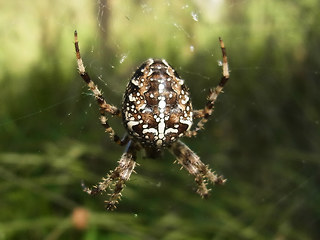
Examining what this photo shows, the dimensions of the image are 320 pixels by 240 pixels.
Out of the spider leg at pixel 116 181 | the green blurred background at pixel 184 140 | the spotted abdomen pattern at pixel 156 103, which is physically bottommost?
the spider leg at pixel 116 181

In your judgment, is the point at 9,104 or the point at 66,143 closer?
the point at 66,143

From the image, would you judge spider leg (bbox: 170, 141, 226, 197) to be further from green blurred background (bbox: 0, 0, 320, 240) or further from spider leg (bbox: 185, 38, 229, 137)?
green blurred background (bbox: 0, 0, 320, 240)

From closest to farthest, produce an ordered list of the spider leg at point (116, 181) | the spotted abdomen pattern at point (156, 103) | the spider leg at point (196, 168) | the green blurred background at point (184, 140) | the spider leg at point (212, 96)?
1. the spotted abdomen pattern at point (156, 103)
2. the spider leg at point (212, 96)
3. the spider leg at point (116, 181)
4. the spider leg at point (196, 168)
5. the green blurred background at point (184, 140)

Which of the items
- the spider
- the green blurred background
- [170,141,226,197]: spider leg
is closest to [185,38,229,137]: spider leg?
the spider

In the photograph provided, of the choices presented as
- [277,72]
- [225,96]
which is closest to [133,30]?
[225,96]

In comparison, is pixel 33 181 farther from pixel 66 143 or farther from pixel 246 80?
pixel 246 80

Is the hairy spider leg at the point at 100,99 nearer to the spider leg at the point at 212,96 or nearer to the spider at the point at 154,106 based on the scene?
the spider at the point at 154,106

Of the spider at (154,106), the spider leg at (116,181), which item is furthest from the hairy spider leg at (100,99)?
the spider leg at (116,181)

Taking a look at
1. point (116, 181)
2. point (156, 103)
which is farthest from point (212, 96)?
point (116, 181)
